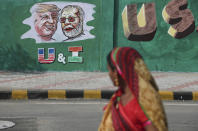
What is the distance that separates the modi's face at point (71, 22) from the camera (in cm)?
1303

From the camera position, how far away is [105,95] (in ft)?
30.0

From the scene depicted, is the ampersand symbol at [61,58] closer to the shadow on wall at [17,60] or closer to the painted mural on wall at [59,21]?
the painted mural on wall at [59,21]

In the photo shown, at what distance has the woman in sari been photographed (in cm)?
234

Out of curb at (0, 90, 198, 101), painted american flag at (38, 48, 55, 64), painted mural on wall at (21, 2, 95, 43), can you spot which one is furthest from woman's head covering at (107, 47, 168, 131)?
painted american flag at (38, 48, 55, 64)

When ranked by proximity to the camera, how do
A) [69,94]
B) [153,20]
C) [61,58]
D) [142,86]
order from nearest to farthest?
[142,86], [69,94], [153,20], [61,58]

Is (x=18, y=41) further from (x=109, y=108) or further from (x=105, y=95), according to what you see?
(x=109, y=108)

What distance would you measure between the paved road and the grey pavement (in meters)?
0.97

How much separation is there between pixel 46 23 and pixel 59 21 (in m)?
0.44

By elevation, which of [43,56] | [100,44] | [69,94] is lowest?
[69,94]

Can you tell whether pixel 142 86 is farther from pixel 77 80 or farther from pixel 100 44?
pixel 100 44

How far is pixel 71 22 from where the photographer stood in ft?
42.8

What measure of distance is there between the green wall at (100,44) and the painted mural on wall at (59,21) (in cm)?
15

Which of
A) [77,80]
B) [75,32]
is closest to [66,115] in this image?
[77,80]

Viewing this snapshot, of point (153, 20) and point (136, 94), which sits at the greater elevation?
point (153, 20)
